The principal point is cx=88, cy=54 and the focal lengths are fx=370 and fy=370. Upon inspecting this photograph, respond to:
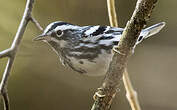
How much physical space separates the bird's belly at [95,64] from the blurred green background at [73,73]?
37 cm

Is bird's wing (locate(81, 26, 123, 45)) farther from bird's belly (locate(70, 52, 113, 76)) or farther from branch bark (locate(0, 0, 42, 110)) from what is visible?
branch bark (locate(0, 0, 42, 110))

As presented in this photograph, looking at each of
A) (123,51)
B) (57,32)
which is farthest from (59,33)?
(123,51)

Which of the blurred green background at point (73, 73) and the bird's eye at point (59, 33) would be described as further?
the blurred green background at point (73, 73)

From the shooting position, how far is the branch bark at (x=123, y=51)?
0.44 m

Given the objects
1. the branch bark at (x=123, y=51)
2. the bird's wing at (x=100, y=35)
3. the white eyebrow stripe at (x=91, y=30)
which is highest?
the white eyebrow stripe at (x=91, y=30)

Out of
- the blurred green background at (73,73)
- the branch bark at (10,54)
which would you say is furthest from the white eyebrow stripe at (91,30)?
the blurred green background at (73,73)

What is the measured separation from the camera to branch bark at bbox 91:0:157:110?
444mm

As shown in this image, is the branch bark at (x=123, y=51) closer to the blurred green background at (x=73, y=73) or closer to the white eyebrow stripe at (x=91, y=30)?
the white eyebrow stripe at (x=91, y=30)

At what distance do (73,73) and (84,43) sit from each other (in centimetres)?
50

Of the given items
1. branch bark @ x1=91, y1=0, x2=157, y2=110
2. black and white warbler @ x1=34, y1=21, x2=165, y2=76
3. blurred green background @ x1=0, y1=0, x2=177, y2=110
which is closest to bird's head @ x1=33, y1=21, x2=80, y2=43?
black and white warbler @ x1=34, y1=21, x2=165, y2=76

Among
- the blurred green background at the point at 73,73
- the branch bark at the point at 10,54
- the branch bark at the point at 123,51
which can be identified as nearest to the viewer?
the branch bark at the point at 123,51

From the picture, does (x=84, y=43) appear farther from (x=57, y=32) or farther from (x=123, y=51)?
(x=123, y=51)

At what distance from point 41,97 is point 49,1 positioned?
13.7 inches

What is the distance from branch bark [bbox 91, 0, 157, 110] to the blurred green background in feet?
1.67
